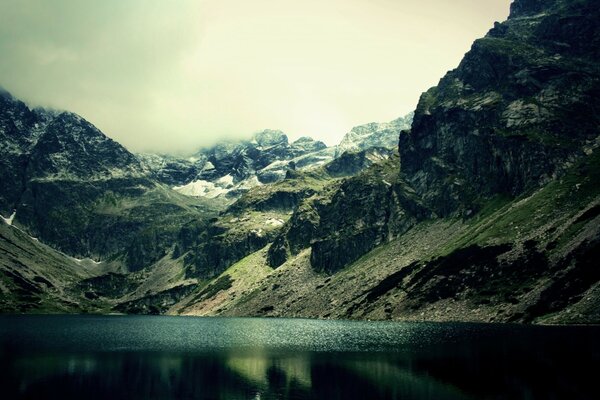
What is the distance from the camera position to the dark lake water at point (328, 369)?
66750mm

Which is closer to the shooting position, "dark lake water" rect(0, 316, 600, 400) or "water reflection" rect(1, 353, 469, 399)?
"dark lake water" rect(0, 316, 600, 400)

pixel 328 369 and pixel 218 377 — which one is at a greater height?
pixel 218 377

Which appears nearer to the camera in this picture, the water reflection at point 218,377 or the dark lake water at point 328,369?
the dark lake water at point 328,369

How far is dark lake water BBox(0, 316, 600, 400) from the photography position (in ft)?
219

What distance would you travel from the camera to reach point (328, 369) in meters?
88.8

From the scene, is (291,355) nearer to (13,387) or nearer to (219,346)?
(219,346)

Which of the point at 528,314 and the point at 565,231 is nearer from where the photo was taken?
the point at 528,314

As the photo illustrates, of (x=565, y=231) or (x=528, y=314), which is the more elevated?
(x=565, y=231)

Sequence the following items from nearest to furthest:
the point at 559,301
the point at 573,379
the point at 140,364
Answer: the point at 573,379
the point at 140,364
the point at 559,301

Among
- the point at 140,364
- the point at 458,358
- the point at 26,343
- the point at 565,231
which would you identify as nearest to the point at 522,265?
the point at 565,231

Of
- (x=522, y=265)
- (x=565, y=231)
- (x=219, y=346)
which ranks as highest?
(x=565, y=231)

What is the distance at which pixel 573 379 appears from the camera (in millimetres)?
66438

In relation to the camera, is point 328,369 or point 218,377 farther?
point 328,369

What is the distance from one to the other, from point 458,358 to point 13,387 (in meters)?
72.8
